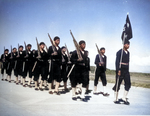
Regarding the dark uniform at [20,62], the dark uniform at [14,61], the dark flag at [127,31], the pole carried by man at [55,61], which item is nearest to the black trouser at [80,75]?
the pole carried by man at [55,61]

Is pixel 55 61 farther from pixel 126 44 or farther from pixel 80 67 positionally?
pixel 126 44

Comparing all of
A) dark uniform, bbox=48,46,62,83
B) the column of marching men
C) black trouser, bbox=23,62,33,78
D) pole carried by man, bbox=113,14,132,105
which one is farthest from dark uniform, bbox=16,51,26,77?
pole carried by man, bbox=113,14,132,105

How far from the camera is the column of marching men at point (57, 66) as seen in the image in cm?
462

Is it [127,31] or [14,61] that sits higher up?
[127,31]

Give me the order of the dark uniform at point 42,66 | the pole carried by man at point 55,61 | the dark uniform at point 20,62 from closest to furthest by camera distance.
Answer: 1. the pole carried by man at point 55,61
2. the dark uniform at point 42,66
3. the dark uniform at point 20,62

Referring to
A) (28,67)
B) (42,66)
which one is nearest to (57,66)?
(42,66)

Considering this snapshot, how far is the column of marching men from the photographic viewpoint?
4.62 metres

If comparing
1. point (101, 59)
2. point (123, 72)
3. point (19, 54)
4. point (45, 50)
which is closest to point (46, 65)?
point (45, 50)

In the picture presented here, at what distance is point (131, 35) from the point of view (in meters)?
4.49

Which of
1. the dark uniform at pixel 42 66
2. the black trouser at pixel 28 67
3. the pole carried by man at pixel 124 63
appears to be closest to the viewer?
the pole carried by man at pixel 124 63

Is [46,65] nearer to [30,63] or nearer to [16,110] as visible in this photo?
[30,63]

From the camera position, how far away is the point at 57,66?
5.32 meters

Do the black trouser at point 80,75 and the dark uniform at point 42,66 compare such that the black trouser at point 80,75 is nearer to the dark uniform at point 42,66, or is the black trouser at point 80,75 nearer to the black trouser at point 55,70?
the black trouser at point 55,70

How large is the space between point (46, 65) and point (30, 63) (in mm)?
1015
